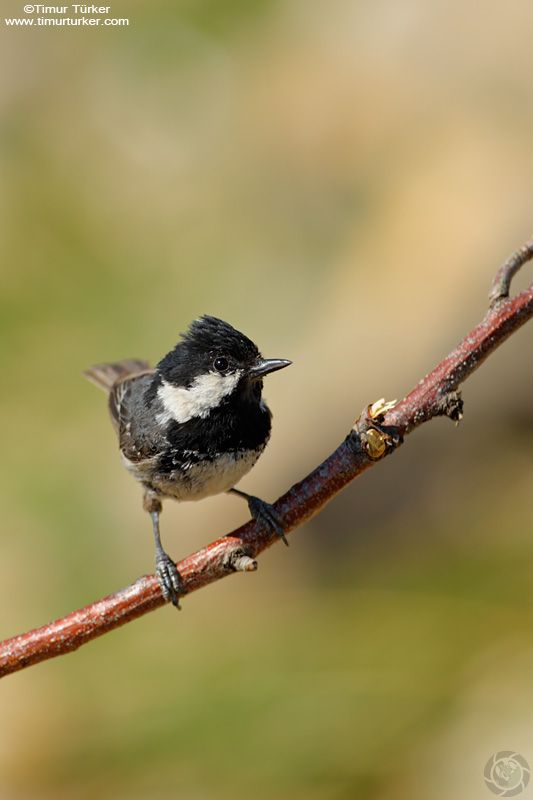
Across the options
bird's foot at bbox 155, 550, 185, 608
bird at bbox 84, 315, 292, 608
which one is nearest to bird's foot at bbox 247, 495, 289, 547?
bird at bbox 84, 315, 292, 608

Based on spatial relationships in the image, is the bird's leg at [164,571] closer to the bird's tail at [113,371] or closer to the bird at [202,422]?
the bird at [202,422]

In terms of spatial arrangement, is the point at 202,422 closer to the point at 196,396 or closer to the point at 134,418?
the point at 196,396

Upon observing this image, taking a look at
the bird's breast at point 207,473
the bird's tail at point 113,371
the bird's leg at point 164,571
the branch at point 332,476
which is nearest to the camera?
the branch at point 332,476

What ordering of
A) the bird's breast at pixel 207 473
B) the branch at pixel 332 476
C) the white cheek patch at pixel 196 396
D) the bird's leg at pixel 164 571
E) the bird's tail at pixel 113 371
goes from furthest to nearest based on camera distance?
the bird's tail at pixel 113 371
the bird's breast at pixel 207 473
the white cheek patch at pixel 196 396
the bird's leg at pixel 164 571
the branch at pixel 332 476

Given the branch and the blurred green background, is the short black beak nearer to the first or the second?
the branch

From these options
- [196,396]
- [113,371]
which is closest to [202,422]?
[196,396]

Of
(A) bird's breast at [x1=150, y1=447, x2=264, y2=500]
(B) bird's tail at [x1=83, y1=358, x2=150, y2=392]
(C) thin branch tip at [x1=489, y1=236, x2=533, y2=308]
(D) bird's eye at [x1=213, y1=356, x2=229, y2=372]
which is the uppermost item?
(B) bird's tail at [x1=83, y1=358, x2=150, y2=392]

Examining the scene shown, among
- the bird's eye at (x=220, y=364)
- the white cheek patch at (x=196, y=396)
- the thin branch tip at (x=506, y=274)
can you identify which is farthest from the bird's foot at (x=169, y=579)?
the thin branch tip at (x=506, y=274)
